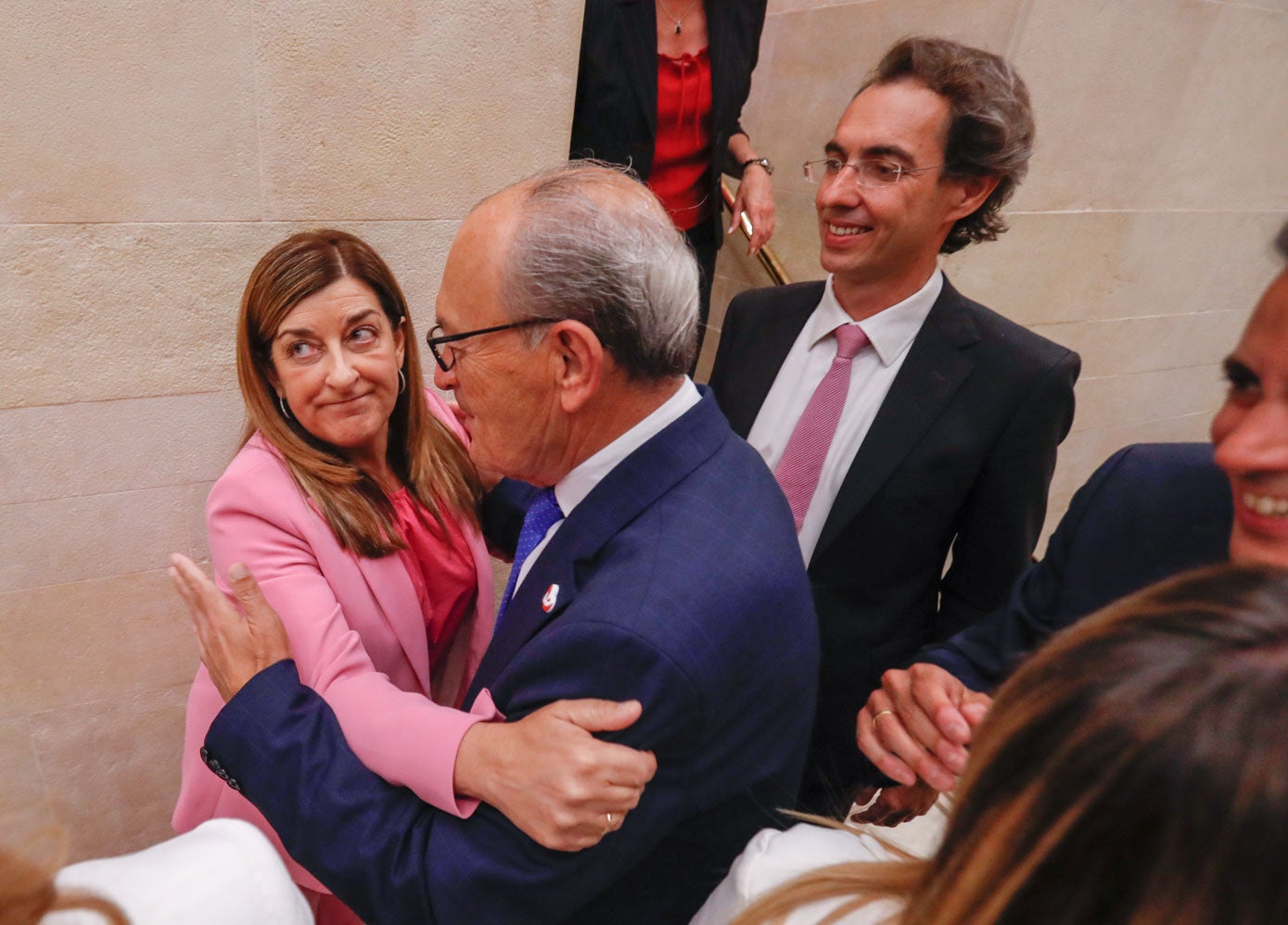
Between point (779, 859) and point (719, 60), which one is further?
point (719, 60)

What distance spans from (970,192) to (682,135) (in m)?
1.12

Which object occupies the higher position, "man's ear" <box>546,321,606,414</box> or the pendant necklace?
the pendant necklace

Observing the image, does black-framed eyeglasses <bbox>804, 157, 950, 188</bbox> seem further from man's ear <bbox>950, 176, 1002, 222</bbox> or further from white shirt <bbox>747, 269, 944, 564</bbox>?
white shirt <bbox>747, 269, 944, 564</bbox>

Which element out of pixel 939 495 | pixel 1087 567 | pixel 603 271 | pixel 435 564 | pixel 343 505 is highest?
pixel 603 271

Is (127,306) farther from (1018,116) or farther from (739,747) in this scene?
(1018,116)

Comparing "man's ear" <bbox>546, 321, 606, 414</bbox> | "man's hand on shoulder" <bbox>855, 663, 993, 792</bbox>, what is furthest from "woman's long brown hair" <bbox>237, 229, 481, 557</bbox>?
"man's hand on shoulder" <bbox>855, 663, 993, 792</bbox>

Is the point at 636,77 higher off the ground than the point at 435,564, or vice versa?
the point at 636,77

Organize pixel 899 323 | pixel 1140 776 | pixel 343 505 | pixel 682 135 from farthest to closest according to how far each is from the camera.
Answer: pixel 682 135 → pixel 899 323 → pixel 343 505 → pixel 1140 776

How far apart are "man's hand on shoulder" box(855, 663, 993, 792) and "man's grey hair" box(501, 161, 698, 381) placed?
63cm

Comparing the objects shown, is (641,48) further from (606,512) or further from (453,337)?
(606,512)

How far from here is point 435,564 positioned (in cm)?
185

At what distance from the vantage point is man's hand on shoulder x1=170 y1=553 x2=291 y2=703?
1.35 m

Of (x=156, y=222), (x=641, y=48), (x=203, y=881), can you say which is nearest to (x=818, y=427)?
(x=641, y=48)

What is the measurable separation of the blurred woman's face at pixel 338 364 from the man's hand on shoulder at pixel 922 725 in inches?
47.4
